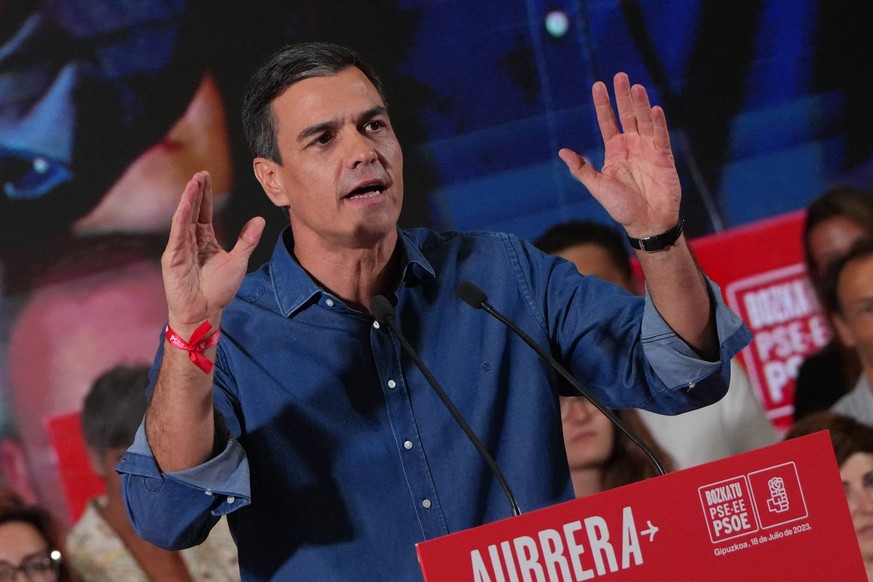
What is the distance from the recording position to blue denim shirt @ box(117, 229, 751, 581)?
64.9 inches

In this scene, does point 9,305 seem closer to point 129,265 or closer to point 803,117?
point 129,265

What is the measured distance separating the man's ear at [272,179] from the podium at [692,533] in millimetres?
1013

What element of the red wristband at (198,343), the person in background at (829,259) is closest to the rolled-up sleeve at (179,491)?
the red wristband at (198,343)

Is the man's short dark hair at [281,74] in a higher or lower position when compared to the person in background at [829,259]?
higher

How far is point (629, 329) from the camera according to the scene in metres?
1.77

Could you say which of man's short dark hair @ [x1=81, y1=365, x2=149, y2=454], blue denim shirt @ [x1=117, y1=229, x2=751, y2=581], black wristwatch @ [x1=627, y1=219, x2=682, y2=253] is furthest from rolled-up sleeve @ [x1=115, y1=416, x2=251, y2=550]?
man's short dark hair @ [x1=81, y1=365, x2=149, y2=454]

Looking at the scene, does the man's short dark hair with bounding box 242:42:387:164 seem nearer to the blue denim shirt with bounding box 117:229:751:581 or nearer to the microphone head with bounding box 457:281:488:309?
the blue denim shirt with bounding box 117:229:751:581

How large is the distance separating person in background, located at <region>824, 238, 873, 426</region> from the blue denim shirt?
1.69m

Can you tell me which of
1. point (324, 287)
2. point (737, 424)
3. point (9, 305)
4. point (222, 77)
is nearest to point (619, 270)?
point (737, 424)

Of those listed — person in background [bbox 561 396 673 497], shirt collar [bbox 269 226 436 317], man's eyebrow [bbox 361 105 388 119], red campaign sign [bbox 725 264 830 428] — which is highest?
man's eyebrow [bbox 361 105 388 119]

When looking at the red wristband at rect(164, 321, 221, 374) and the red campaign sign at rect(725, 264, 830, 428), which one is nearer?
the red wristband at rect(164, 321, 221, 374)

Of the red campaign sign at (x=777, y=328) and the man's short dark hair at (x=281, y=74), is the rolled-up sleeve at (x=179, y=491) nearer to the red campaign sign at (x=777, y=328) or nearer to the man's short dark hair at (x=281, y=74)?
the man's short dark hair at (x=281, y=74)

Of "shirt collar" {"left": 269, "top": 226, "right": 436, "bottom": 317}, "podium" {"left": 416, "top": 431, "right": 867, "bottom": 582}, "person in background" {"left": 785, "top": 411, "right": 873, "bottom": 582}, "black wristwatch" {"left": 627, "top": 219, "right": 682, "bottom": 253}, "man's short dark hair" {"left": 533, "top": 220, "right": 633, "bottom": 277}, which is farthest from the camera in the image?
"man's short dark hair" {"left": 533, "top": 220, "right": 633, "bottom": 277}

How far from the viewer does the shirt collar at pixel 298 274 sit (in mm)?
1830
